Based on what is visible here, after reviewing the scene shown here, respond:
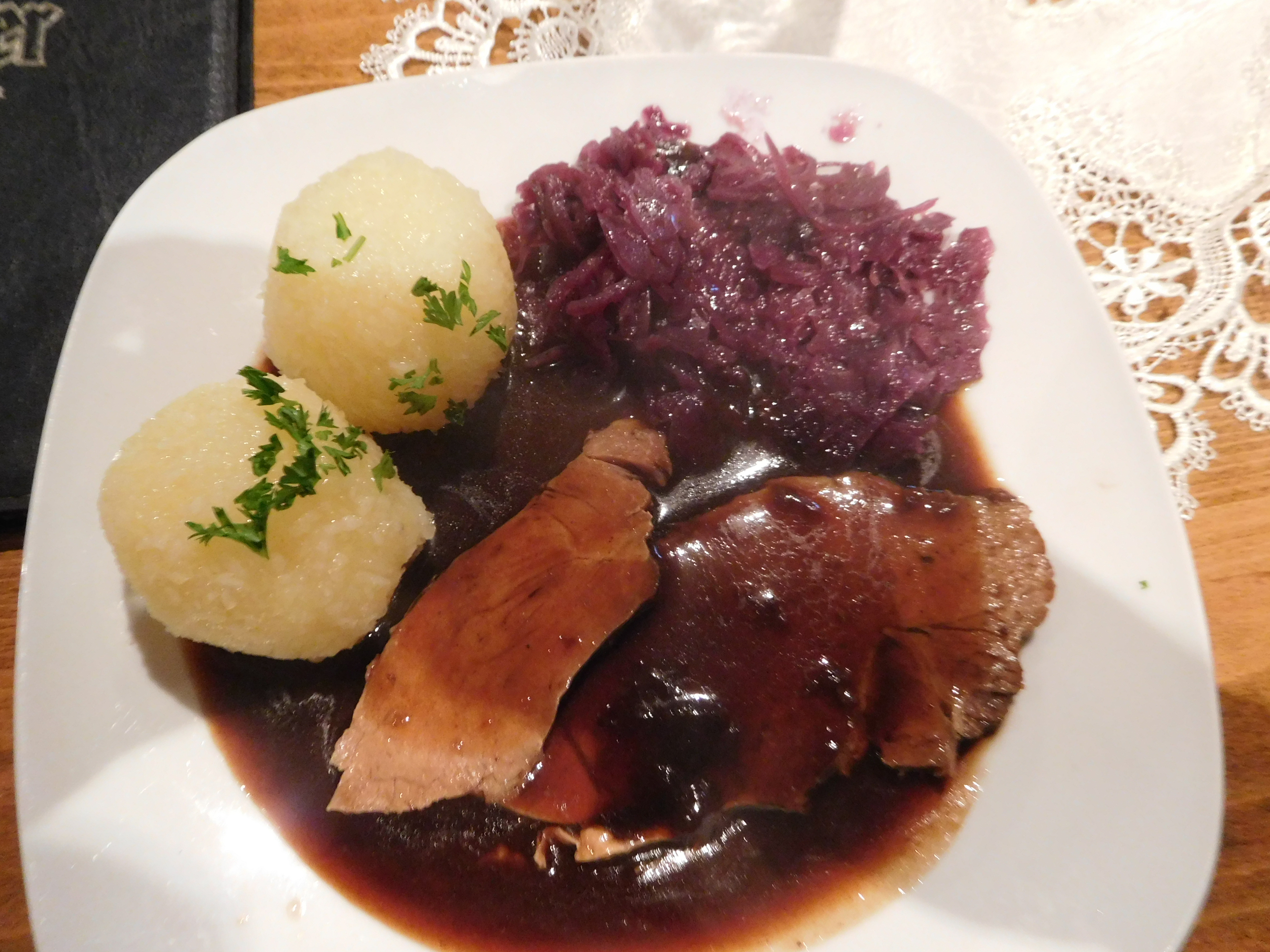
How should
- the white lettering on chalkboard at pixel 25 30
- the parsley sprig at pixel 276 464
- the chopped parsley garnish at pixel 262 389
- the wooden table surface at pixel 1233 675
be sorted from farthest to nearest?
the white lettering on chalkboard at pixel 25 30 < the wooden table surface at pixel 1233 675 < the chopped parsley garnish at pixel 262 389 < the parsley sprig at pixel 276 464

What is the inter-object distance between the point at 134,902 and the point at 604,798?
972mm

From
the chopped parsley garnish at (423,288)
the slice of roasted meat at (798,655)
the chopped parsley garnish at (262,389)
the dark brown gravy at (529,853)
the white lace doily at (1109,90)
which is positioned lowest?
the dark brown gravy at (529,853)

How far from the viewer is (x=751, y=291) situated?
6.29 ft

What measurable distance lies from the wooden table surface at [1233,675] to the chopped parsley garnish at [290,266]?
1.13 m

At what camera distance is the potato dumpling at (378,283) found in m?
1.56

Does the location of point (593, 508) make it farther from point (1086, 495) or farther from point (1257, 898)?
point (1257, 898)

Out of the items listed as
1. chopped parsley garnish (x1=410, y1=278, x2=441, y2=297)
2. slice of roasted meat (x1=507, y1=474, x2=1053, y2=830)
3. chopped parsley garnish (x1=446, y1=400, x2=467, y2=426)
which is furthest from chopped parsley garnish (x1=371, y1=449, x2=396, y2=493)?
slice of roasted meat (x1=507, y1=474, x2=1053, y2=830)

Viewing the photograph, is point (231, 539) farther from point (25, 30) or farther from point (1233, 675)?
point (1233, 675)

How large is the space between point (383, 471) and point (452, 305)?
41 cm

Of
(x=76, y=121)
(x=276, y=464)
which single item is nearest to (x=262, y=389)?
(x=276, y=464)

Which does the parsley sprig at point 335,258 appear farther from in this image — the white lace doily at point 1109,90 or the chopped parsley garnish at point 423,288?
the white lace doily at point 1109,90

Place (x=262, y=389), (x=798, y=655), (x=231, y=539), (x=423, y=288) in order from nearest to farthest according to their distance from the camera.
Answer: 1. (x=231, y=539)
2. (x=262, y=389)
3. (x=423, y=288)
4. (x=798, y=655)

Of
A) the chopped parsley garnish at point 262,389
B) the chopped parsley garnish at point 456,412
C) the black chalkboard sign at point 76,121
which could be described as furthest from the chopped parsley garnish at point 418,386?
the black chalkboard sign at point 76,121

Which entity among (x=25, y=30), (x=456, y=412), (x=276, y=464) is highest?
(x=25, y=30)
